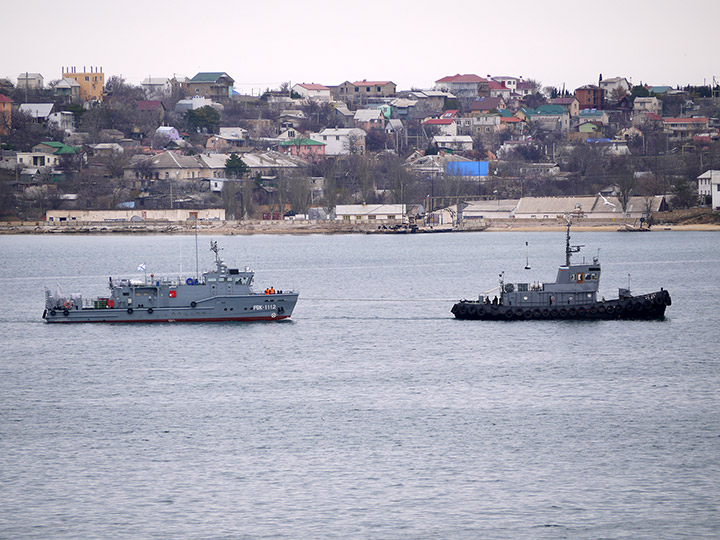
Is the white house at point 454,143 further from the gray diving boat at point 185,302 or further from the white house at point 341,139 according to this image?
the gray diving boat at point 185,302

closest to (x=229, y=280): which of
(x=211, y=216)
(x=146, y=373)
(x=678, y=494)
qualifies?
(x=146, y=373)

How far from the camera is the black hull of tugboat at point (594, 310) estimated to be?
62281 millimetres

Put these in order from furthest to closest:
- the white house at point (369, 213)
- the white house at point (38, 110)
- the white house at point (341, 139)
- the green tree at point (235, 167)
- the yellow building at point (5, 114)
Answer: the white house at point (38, 110)
the white house at point (341, 139)
the yellow building at point (5, 114)
the green tree at point (235, 167)
the white house at point (369, 213)

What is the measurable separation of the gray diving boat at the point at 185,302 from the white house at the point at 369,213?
82.0m

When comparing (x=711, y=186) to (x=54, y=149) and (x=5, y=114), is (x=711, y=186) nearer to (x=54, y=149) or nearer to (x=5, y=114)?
(x=54, y=149)

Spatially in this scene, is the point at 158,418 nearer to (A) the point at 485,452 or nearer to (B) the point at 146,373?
(B) the point at 146,373

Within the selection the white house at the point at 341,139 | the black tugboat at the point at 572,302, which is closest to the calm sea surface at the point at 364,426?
the black tugboat at the point at 572,302

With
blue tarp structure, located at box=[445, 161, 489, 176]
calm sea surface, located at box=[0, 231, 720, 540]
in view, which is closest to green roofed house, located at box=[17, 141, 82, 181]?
blue tarp structure, located at box=[445, 161, 489, 176]

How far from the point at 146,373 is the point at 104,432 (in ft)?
34.5

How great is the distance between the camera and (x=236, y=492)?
34531 mm

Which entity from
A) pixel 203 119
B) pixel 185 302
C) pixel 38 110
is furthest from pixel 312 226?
pixel 185 302

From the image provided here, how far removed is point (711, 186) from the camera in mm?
136375

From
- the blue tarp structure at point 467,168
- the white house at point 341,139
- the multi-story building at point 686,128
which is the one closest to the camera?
the blue tarp structure at point 467,168

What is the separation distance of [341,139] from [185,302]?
129256 mm
